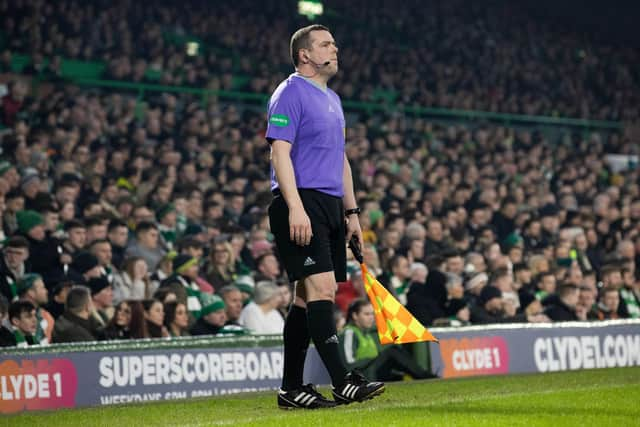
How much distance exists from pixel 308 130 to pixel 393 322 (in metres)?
1.26

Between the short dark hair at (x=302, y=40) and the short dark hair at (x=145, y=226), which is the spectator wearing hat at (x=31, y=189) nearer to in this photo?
the short dark hair at (x=145, y=226)

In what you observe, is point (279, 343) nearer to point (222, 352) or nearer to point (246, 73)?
point (222, 352)

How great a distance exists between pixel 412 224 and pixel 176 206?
3.00m

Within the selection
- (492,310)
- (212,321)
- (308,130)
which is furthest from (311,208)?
(492,310)

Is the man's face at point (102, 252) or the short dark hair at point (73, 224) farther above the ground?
the short dark hair at point (73, 224)

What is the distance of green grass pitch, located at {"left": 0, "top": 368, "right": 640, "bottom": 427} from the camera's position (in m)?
5.65

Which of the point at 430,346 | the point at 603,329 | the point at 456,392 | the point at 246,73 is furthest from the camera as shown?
the point at 246,73

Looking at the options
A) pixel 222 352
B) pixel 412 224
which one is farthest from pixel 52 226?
pixel 412 224

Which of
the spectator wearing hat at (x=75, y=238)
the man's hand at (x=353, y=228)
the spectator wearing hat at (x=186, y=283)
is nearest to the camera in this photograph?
the man's hand at (x=353, y=228)

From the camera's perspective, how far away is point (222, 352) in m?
8.83

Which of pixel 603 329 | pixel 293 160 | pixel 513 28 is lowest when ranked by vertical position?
pixel 603 329

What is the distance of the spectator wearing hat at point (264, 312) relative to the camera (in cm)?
1056

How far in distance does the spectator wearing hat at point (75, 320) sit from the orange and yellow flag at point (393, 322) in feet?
10.7

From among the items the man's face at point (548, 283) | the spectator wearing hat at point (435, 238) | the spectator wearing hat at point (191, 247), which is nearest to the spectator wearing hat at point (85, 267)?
the spectator wearing hat at point (191, 247)
